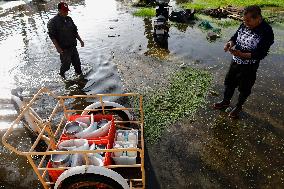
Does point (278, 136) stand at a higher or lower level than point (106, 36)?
lower

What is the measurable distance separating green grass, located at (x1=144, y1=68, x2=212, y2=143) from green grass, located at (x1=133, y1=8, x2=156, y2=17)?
7343mm

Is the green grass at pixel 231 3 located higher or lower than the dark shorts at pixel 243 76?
higher

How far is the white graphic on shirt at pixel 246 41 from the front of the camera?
18.4 ft

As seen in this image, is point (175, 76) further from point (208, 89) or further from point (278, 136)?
point (278, 136)

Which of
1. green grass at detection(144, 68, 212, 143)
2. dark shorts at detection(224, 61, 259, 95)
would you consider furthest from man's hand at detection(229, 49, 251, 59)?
green grass at detection(144, 68, 212, 143)

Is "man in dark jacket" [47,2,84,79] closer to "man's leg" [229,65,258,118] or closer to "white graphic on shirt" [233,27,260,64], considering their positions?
"white graphic on shirt" [233,27,260,64]

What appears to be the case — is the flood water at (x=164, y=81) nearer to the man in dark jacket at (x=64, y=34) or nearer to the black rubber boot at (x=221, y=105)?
the black rubber boot at (x=221, y=105)

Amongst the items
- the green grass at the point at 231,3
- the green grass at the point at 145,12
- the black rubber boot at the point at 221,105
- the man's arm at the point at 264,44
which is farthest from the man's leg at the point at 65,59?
the green grass at the point at 231,3

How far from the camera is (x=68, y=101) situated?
760 centimetres

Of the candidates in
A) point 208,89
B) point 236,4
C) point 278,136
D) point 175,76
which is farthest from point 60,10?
point 236,4

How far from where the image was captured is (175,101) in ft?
24.0

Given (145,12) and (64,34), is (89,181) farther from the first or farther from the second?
(145,12)

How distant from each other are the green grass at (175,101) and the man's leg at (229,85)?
51 cm

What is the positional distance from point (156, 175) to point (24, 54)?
8.05 metres
